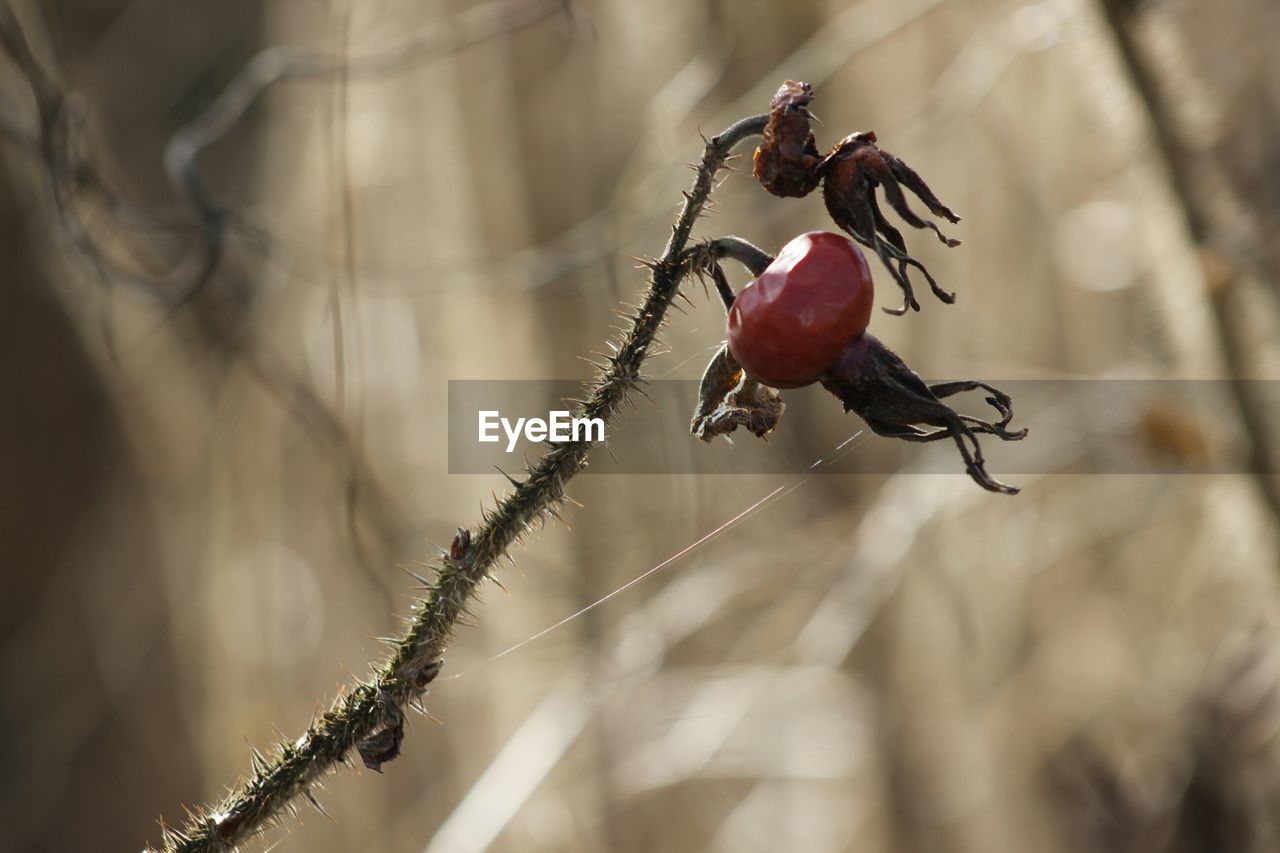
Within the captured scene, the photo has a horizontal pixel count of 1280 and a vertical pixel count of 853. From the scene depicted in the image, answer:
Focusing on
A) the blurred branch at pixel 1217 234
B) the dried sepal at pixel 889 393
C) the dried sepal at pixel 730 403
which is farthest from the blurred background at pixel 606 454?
the dried sepal at pixel 889 393

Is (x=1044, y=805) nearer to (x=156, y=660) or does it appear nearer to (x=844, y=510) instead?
(x=844, y=510)

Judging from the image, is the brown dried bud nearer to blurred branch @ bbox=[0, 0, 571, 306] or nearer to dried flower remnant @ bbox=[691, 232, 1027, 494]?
dried flower remnant @ bbox=[691, 232, 1027, 494]

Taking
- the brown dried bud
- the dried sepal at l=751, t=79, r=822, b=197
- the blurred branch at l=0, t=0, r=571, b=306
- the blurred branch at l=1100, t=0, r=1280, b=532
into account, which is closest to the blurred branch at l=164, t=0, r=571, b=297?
the blurred branch at l=0, t=0, r=571, b=306

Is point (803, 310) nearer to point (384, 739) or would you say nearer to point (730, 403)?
point (730, 403)

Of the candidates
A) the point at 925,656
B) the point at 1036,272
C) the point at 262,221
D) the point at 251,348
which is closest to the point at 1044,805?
the point at 925,656

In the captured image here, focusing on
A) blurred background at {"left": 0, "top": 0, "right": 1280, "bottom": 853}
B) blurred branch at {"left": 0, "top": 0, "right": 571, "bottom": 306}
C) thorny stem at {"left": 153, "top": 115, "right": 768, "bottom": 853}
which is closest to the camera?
thorny stem at {"left": 153, "top": 115, "right": 768, "bottom": 853}

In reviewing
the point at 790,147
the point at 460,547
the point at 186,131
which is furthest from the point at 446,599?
the point at 186,131

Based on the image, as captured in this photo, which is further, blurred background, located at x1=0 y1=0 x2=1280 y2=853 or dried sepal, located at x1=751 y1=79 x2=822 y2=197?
blurred background, located at x1=0 y1=0 x2=1280 y2=853
